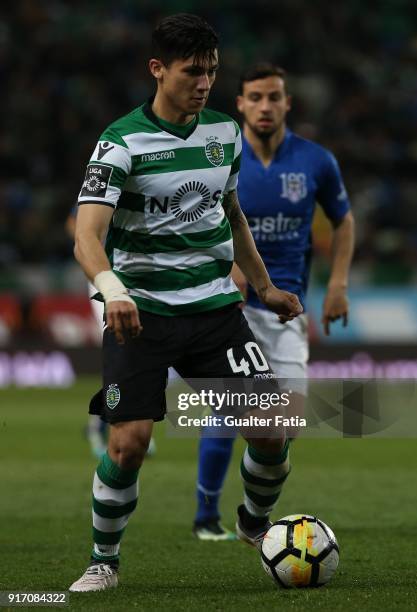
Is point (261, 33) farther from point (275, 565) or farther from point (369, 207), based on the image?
point (275, 565)

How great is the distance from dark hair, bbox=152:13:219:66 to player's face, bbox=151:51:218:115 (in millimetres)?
22

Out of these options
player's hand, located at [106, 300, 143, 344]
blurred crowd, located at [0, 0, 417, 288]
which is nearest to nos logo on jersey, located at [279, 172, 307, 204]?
player's hand, located at [106, 300, 143, 344]

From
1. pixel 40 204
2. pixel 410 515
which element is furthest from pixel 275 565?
pixel 40 204

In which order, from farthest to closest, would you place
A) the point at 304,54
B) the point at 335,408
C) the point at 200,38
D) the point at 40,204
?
the point at 304,54 → the point at 40,204 → the point at 335,408 → the point at 200,38

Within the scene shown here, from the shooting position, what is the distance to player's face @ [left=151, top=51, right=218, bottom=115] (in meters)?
4.67

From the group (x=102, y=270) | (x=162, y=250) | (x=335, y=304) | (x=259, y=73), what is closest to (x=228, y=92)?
(x=259, y=73)

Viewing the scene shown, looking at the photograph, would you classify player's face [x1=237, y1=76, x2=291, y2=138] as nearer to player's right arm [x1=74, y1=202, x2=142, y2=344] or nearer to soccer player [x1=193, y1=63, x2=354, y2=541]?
soccer player [x1=193, y1=63, x2=354, y2=541]

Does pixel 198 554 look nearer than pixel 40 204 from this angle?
Yes

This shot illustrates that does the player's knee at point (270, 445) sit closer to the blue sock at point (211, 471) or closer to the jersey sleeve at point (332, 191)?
the blue sock at point (211, 471)

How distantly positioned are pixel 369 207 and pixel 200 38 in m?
14.7

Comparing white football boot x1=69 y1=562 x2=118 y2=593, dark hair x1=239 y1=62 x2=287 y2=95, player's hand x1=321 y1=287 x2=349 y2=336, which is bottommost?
white football boot x1=69 y1=562 x2=118 y2=593

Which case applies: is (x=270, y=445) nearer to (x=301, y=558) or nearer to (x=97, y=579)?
(x=301, y=558)

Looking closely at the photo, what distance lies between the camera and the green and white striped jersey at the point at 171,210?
15.4ft

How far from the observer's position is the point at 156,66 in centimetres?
477
